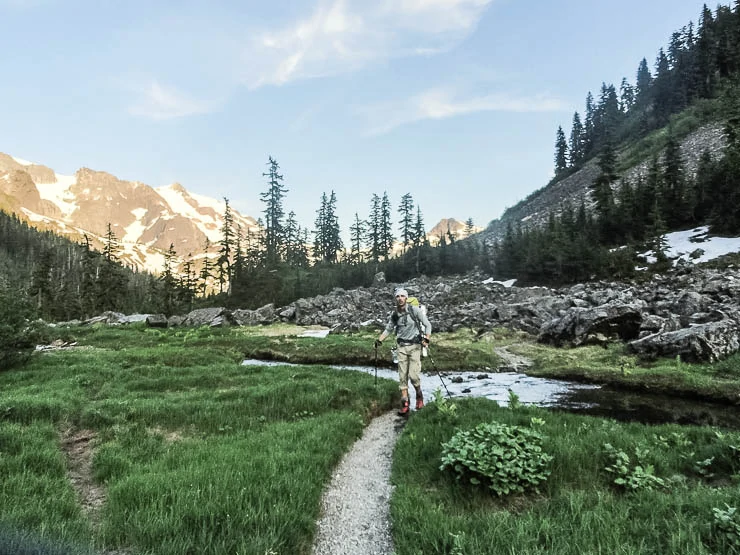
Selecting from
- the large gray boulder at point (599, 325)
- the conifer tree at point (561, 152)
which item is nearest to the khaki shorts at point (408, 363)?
the large gray boulder at point (599, 325)

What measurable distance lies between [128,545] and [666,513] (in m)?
6.98

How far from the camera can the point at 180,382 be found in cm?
1661

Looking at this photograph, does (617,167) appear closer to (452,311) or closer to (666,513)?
(452,311)

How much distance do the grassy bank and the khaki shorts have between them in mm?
1836

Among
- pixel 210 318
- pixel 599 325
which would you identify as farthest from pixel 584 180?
pixel 210 318

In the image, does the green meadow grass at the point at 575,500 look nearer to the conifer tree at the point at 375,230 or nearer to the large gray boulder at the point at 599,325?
the large gray boulder at the point at 599,325

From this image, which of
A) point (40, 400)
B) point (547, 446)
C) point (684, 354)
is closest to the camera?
point (547, 446)

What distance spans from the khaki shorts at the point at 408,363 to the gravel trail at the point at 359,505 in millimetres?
2896

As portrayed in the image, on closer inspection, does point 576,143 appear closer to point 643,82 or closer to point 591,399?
point 643,82

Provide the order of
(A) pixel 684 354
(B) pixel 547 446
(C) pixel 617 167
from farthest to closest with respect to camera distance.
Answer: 1. (C) pixel 617 167
2. (A) pixel 684 354
3. (B) pixel 547 446

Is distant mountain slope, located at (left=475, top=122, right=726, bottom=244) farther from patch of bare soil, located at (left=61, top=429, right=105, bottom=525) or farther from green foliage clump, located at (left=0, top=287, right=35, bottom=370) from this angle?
→ green foliage clump, located at (left=0, top=287, right=35, bottom=370)

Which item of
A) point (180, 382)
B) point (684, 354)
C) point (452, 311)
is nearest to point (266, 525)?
point (180, 382)

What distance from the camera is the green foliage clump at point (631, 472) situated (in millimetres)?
6602

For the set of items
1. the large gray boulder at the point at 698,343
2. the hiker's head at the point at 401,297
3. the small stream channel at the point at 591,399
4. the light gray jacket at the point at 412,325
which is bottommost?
the small stream channel at the point at 591,399
